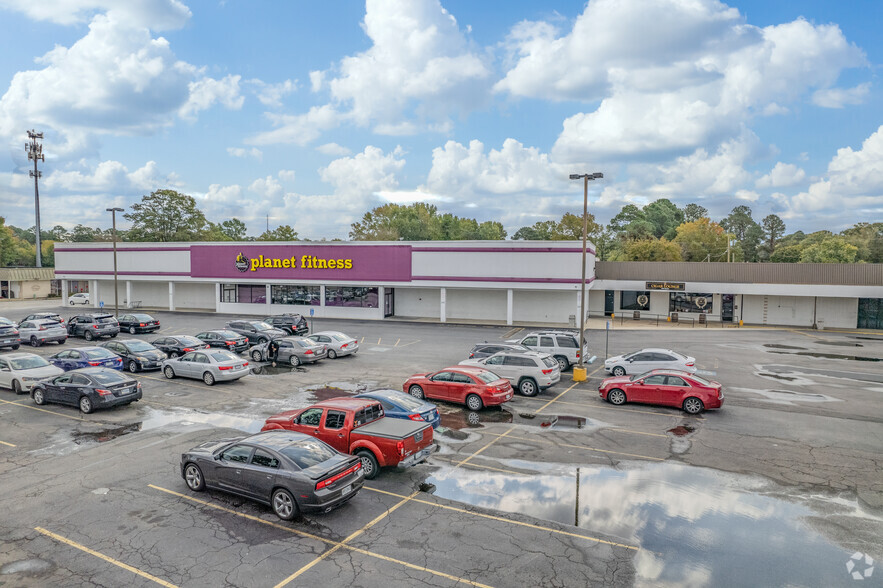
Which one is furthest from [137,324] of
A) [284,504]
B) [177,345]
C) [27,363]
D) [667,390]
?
[667,390]

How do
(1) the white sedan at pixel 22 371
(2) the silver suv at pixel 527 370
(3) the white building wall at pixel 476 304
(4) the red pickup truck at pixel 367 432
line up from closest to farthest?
(4) the red pickup truck at pixel 367 432 → (2) the silver suv at pixel 527 370 → (1) the white sedan at pixel 22 371 → (3) the white building wall at pixel 476 304

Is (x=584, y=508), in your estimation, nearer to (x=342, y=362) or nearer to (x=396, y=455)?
(x=396, y=455)

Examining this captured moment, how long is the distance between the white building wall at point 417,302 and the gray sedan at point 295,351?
21.2 metres

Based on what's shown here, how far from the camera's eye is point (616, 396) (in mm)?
18953

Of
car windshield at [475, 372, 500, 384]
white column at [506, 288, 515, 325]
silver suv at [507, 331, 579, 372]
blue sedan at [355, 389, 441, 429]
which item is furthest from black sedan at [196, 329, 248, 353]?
white column at [506, 288, 515, 325]

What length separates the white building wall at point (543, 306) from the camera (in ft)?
146

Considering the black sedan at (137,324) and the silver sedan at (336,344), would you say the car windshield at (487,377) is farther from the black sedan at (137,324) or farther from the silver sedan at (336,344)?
the black sedan at (137,324)

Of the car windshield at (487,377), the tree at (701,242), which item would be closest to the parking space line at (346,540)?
the car windshield at (487,377)

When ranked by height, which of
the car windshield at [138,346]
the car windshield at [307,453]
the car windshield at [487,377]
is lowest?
the car windshield at [138,346]

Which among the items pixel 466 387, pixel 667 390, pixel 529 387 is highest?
pixel 466 387

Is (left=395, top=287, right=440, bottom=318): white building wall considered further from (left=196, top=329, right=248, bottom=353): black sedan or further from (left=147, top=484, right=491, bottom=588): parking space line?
(left=147, top=484, right=491, bottom=588): parking space line

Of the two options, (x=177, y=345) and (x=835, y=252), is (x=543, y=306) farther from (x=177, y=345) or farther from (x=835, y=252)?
(x=835, y=252)

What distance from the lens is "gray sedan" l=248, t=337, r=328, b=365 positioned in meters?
26.1

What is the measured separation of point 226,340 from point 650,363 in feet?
68.6
